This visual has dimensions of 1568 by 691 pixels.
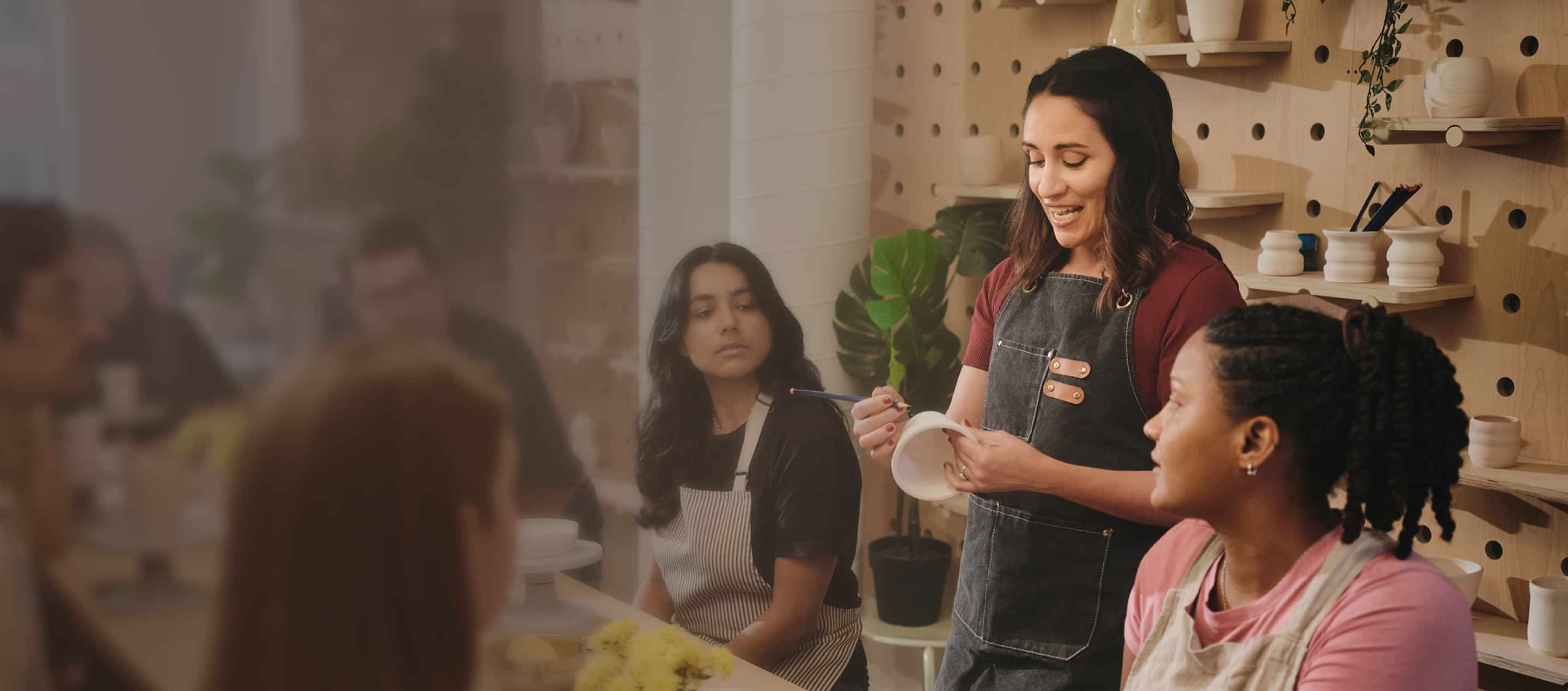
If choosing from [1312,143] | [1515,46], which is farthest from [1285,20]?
[1515,46]

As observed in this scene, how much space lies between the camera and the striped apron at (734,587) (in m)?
2.14

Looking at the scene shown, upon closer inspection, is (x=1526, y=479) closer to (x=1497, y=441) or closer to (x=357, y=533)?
(x=1497, y=441)

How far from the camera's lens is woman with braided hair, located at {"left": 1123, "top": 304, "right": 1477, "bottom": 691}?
3.84ft

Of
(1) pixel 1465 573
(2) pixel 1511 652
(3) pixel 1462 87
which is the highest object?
(3) pixel 1462 87

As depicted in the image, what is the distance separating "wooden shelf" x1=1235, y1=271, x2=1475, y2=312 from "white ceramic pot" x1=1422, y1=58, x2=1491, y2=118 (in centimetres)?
31

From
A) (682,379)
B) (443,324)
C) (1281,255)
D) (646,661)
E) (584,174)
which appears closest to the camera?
(443,324)

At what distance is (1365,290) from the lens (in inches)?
88.0

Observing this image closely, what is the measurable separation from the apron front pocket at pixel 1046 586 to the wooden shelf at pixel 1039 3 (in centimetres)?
160

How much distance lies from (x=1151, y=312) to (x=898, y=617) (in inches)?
71.2

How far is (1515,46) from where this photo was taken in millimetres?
2178

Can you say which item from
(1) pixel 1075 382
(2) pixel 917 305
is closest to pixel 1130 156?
(1) pixel 1075 382

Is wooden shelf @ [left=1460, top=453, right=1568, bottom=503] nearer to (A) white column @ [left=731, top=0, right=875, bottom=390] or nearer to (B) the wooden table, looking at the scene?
(A) white column @ [left=731, top=0, right=875, bottom=390]

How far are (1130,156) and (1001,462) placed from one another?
0.41m

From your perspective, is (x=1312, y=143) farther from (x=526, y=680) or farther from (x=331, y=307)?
(x=331, y=307)
